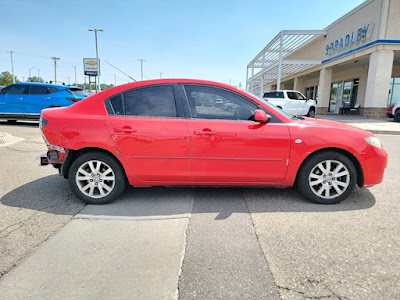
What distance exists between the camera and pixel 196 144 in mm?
3430

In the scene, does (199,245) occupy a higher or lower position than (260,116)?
lower

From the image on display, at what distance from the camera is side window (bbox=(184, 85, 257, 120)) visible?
11.6 ft

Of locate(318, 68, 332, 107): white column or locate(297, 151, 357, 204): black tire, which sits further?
locate(318, 68, 332, 107): white column

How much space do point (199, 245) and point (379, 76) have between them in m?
17.4

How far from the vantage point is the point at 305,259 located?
240cm

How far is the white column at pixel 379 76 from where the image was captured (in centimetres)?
1533

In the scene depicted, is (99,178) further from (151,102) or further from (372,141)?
(372,141)

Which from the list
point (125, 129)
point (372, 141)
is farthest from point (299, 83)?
point (125, 129)

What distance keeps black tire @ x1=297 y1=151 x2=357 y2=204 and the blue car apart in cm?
989

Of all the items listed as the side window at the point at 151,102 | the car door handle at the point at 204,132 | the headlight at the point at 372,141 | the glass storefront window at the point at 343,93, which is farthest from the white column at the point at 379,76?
the side window at the point at 151,102

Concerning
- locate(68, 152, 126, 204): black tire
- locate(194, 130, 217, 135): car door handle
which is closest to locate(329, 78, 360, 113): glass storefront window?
locate(194, 130, 217, 135): car door handle

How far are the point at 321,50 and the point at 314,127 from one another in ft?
74.1

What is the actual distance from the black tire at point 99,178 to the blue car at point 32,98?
824 centimetres

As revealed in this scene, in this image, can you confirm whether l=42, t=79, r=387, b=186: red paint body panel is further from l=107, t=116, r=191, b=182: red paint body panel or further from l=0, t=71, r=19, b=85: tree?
l=0, t=71, r=19, b=85: tree
